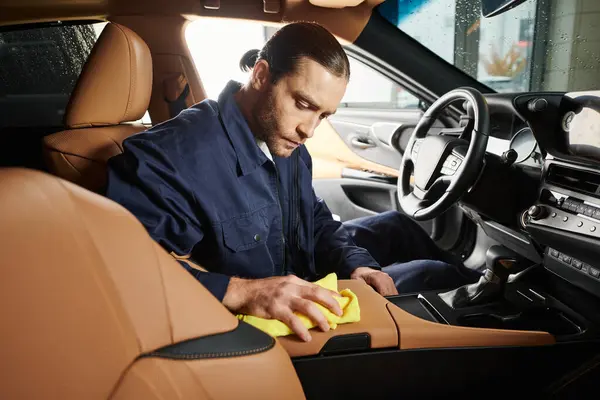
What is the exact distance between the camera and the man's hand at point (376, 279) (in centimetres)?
123

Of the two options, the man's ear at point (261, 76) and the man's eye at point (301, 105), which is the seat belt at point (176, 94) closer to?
the man's ear at point (261, 76)

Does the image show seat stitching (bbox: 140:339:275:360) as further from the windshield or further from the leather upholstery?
the windshield

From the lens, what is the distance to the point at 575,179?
1167 mm

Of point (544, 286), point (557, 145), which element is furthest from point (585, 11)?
point (544, 286)

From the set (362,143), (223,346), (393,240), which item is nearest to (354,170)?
(362,143)

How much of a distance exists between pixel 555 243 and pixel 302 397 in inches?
31.0

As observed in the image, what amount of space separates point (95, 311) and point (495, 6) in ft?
5.28

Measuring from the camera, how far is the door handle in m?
2.60

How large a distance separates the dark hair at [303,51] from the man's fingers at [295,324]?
0.56m

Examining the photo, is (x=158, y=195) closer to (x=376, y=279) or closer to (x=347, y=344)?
(x=347, y=344)

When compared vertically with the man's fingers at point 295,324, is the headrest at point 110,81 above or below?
above

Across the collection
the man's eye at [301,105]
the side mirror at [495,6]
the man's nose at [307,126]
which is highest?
the side mirror at [495,6]

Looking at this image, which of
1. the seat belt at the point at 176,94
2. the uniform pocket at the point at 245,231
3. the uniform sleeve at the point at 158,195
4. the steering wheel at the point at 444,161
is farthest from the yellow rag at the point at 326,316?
the seat belt at the point at 176,94

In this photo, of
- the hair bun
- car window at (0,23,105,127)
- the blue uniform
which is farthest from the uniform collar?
car window at (0,23,105,127)
